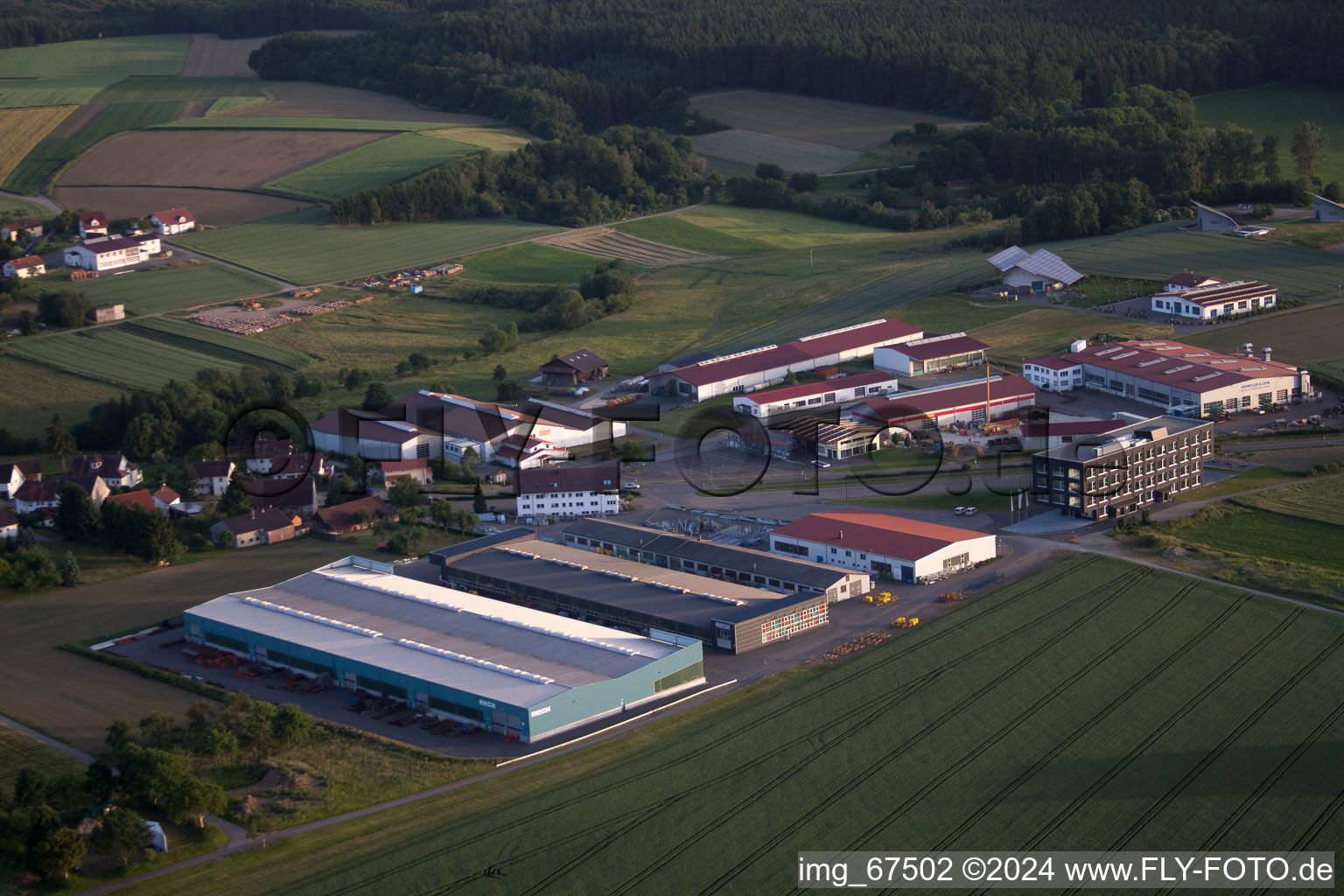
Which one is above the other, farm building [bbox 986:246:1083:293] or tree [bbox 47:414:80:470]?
farm building [bbox 986:246:1083:293]

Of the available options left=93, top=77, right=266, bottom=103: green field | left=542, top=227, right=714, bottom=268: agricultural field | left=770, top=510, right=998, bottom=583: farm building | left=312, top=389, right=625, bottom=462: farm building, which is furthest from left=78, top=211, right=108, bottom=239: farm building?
left=770, top=510, right=998, bottom=583: farm building

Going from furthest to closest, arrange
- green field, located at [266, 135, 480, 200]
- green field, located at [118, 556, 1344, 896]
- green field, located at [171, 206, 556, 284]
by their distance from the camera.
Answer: green field, located at [266, 135, 480, 200]
green field, located at [171, 206, 556, 284]
green field, located at [118, 556, 1344, 896]

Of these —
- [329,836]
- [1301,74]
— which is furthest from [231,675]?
[1301,74]

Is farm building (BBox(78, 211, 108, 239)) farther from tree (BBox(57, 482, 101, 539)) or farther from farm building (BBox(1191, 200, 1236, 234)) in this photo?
farm building (BBox(1191, 200, 1236, 234))

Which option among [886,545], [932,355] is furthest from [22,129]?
[886,545]

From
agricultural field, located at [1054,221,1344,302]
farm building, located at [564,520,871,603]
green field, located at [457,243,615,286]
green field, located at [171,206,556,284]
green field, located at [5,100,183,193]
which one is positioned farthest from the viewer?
green field, located at [5,100,183,193]

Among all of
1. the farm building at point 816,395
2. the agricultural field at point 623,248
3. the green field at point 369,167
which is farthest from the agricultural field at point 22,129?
the farm building at point 816,395

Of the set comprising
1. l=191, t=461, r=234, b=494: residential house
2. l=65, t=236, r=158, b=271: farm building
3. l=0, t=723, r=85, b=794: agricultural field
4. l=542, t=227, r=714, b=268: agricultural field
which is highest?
l=65, t=236, r=158, b=271: farm building
